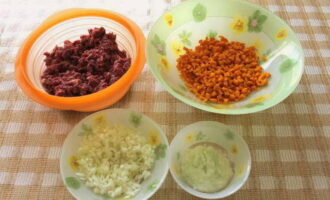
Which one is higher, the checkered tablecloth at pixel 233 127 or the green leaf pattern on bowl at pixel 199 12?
the green leaf pattern on bowl at pixel 199 12

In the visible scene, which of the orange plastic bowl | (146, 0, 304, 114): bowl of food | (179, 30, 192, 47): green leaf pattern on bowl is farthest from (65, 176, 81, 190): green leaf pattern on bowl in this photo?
(179, 30, 192, 47): green leaf pattern on bowl

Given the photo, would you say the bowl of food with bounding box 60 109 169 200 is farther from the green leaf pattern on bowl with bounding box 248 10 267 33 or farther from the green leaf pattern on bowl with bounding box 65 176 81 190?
the green leaf pattern on bowl with bounding box 248 10 267 33

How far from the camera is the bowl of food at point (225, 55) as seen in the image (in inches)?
37.3

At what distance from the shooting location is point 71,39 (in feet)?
3.88

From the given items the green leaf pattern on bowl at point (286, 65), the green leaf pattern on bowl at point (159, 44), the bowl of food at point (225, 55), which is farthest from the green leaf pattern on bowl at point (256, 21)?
the green leaf pattern on bowl at point (159, 44)

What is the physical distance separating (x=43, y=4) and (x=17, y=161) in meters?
0.82

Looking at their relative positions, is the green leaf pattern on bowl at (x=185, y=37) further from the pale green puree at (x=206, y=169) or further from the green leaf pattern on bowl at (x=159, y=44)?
the pale green puree at (x=206, y=169)

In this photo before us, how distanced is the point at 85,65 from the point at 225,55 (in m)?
0.52

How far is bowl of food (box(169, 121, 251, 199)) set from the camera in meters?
0.83

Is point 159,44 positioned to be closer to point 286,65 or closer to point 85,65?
point 85,65

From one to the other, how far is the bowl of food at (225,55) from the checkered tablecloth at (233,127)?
0.12 meters

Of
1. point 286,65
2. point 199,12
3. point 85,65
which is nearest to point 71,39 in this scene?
point 85,65

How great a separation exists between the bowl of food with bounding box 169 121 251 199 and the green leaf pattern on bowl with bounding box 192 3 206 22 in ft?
1.45

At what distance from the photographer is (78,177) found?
0.85 m
